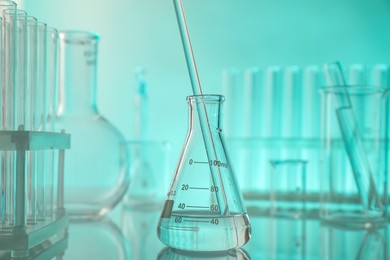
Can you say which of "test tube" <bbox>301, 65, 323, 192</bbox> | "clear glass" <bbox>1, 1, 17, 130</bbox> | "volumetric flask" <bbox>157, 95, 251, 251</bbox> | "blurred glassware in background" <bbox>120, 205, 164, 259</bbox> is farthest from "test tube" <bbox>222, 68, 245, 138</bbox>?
"clear glass" <bbox>1, 1, 17, 130</bbox>

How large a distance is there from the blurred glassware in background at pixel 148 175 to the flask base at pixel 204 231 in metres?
0.70

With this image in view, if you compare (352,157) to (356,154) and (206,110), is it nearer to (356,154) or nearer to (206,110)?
(356,154)

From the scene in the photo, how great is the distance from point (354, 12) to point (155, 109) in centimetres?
85

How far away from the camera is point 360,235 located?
1.07m

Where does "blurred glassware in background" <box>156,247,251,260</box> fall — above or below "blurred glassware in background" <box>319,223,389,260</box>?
above

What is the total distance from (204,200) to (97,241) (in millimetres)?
284

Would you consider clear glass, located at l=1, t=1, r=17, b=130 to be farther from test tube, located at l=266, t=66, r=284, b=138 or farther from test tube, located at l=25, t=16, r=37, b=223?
test tube, located at l=266, t=66, r=284, b=138

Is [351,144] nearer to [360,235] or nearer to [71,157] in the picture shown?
[360,235]

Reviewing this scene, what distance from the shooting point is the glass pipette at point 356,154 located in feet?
3.92

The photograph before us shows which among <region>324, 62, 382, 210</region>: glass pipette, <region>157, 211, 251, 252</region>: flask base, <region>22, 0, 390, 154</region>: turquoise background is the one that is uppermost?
<region>22, 0, 390, 154</region>: turquoise background

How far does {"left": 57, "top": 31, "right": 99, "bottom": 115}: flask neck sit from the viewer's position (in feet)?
3.76

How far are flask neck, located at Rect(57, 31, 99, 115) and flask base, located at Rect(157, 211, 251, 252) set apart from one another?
0.48 m

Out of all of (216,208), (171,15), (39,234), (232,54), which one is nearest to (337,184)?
(216,208)

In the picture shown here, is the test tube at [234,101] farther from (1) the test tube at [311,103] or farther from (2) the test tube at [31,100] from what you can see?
(2) the test tube at [31,100]
